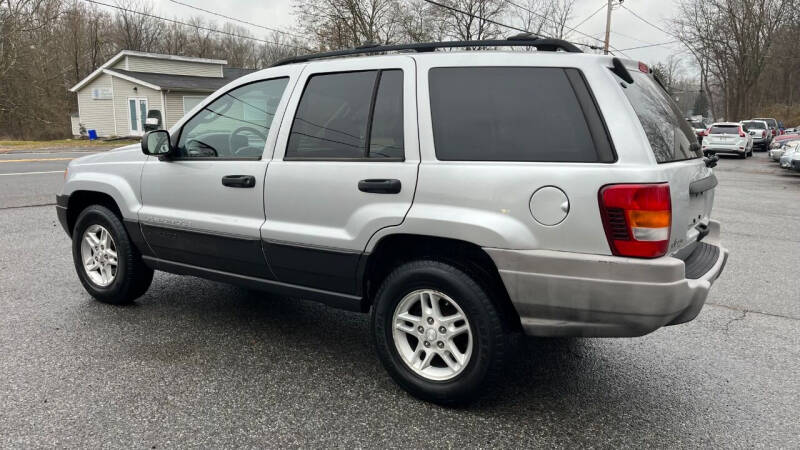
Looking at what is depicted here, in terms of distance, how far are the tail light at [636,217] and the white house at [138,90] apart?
33593mm

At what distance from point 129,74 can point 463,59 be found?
35.7m

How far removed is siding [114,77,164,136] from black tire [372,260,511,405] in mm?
33255

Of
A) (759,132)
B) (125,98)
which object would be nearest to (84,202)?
(125,98)

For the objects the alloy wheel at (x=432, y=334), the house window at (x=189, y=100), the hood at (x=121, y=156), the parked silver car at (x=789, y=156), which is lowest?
the alloy wheel at (x=432, y=334)

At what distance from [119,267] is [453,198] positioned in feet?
9.42

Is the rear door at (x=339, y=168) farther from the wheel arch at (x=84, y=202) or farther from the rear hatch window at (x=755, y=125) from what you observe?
the rear hatch window at (x=755, y=125)

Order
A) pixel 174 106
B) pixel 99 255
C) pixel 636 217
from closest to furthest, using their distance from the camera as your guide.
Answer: pixel 636 217 → pixel 99 255 → pixel 174 106

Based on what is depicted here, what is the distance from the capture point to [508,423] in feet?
9.65

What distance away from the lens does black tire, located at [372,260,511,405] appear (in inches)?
114

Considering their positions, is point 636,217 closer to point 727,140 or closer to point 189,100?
point 727,140

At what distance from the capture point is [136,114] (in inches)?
1345

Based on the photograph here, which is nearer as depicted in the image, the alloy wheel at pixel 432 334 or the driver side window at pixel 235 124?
the alloy wheel at pixel 432 334

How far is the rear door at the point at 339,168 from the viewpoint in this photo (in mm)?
3148

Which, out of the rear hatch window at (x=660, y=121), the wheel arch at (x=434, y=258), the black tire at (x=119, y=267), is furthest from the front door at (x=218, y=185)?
the rear hatch window at (x=660, y=121)
